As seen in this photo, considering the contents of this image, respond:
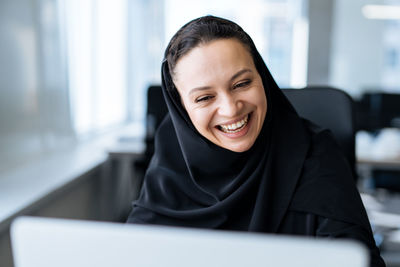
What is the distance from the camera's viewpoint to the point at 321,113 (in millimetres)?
1430

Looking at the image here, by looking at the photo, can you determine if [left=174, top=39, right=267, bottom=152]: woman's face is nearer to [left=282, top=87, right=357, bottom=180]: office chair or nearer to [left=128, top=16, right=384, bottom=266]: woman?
[left=128, top=16, right=384, bottom=266]: woman

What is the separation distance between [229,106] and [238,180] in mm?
228

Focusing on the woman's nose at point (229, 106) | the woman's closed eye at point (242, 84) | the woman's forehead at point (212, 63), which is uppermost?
the woman's forehead at point (212, 63)

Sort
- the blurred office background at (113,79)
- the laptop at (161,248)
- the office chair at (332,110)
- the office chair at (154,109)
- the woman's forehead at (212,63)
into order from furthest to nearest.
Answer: the office chair at (154,109) → the blurred office background at (113,79) → the office chair at (332,110) → the woman's forehead at (212,63) → the laptop at (161,248)

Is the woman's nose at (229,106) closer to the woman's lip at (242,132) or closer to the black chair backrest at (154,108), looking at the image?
the woman's lip at (242,132)

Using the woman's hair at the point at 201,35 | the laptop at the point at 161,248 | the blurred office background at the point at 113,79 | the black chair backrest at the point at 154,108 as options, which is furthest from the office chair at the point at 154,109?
the laptop at the point at 161,248

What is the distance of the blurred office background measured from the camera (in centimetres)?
204

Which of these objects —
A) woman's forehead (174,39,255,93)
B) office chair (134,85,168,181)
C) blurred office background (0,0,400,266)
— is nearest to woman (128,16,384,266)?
woman's forehead (174,39,255,93)

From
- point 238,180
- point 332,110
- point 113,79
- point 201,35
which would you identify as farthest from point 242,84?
point 113,79

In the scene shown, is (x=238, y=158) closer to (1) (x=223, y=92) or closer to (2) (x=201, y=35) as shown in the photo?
(1) (x=223, y=92)

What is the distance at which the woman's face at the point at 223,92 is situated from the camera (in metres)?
1.01

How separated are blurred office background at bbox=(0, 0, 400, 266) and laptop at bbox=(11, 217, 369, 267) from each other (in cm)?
123

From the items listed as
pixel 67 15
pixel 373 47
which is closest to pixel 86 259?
pixel 67 15

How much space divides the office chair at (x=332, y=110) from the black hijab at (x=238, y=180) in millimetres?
Result: 235
